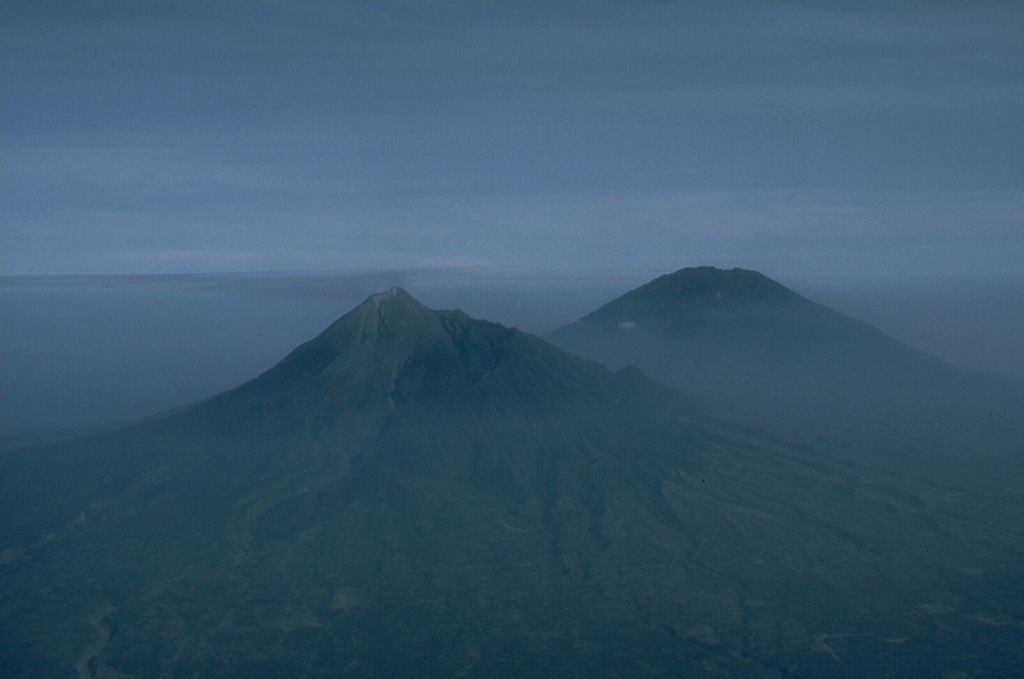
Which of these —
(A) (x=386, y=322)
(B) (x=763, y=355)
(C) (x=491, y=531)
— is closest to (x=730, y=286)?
(B) (x=763, y=355)

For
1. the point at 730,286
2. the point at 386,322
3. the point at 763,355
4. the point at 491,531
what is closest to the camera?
the point at 491,531

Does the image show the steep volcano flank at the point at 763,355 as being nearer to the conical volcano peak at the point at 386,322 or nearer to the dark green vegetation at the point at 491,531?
the dark green vegetation at the point at 491,531

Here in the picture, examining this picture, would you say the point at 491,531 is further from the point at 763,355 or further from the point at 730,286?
the point at 730,286

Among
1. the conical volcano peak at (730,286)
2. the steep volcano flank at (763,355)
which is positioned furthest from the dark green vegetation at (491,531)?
the conical volcano peak at (730,286)

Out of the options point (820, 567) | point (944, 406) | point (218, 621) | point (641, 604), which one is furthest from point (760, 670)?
point (944, 406)

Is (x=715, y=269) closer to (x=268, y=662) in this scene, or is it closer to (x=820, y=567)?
(x=820, y=567)

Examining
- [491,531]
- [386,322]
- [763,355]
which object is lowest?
[491,531]

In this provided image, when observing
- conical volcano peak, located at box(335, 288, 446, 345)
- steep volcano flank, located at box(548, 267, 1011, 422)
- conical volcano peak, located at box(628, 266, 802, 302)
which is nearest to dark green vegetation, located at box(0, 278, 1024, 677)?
conical volcano peak, located at box(335, 288, 446, 345)

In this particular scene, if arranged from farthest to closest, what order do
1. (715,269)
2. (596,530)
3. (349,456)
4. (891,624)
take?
(715,269) → (349,456) → (596,530) → (891,624)
